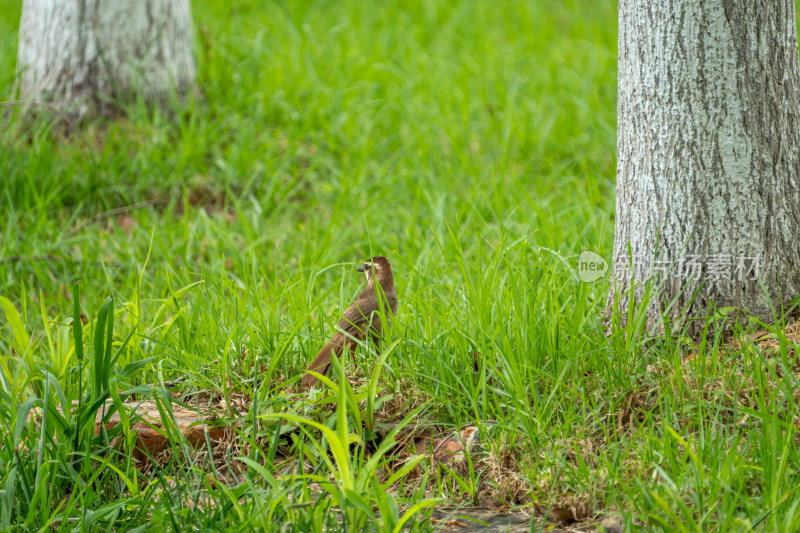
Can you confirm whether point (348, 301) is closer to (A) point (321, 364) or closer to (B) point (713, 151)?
(A) point (321, 364)

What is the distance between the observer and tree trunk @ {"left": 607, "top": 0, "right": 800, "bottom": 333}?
261 cm

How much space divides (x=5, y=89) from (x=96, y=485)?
4.33 metres

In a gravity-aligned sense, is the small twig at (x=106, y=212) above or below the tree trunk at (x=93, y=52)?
below

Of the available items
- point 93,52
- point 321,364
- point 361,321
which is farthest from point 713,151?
point 93,52

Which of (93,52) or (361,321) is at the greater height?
(93,52)

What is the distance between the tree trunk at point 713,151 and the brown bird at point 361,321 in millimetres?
888

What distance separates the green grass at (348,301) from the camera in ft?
7.20

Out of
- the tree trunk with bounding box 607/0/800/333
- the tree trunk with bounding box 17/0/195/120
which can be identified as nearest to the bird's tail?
the tree trunk with bounding box 607/0/800/333

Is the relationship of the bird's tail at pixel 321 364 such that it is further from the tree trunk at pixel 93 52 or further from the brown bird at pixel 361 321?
the tree trunk at pixel 93 52

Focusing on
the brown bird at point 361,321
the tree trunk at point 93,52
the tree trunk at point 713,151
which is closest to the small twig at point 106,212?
the tree trunk at point 93,52

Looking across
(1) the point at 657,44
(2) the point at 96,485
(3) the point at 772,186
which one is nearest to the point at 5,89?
(2) the point at 96,485

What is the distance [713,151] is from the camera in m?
2.64

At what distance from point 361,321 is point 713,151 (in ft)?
4.69

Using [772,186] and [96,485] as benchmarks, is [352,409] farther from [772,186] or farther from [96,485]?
[772,186]
